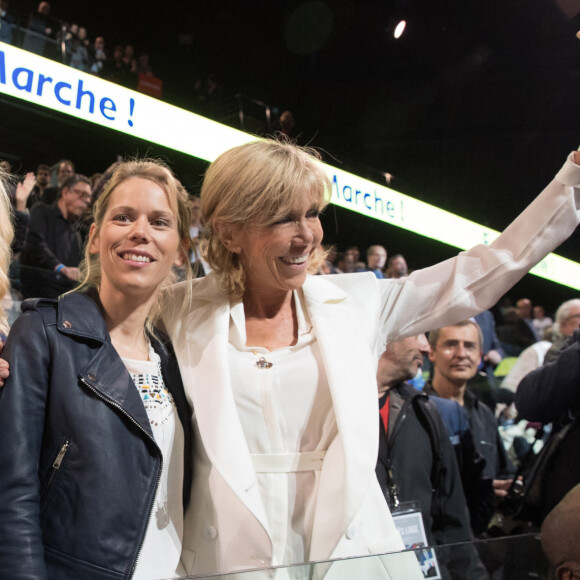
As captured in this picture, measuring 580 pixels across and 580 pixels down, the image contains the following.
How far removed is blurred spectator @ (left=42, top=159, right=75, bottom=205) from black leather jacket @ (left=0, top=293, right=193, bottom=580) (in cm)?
283

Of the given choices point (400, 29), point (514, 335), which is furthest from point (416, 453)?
point (514, 335)

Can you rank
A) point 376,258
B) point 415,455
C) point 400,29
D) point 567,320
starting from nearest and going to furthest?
point 415,455 < point 567,320 < point 400,29 < point 376,258

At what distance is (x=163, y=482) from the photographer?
59.5 inches

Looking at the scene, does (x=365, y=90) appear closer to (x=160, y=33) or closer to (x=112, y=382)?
(x=160, y=33)

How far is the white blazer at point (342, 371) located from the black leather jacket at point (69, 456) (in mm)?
189

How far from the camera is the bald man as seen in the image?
112 centimetres

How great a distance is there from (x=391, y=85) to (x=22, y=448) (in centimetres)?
483

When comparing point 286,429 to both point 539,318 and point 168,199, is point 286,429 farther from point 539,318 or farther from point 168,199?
point 539,318

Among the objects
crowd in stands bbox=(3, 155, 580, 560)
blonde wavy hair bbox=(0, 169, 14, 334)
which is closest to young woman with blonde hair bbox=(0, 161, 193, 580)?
blonde wavy hair bbox=(0, 169, 14, 334)

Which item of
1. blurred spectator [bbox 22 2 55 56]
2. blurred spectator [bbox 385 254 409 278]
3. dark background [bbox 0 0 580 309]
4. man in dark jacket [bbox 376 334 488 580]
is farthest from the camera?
Result: blurred spectator [bbox 385 254 409 278]

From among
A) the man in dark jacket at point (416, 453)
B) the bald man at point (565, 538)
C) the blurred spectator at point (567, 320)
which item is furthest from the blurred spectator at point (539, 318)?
the bald man at point (565, 538)

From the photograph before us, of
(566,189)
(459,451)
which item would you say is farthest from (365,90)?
(566,189)

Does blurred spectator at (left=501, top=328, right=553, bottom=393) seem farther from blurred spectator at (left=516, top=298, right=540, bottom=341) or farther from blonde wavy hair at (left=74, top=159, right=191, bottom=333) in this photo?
blonde wavy hair at (left=74, top=159, right=191, bottom=333)

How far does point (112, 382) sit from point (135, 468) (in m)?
0.19
